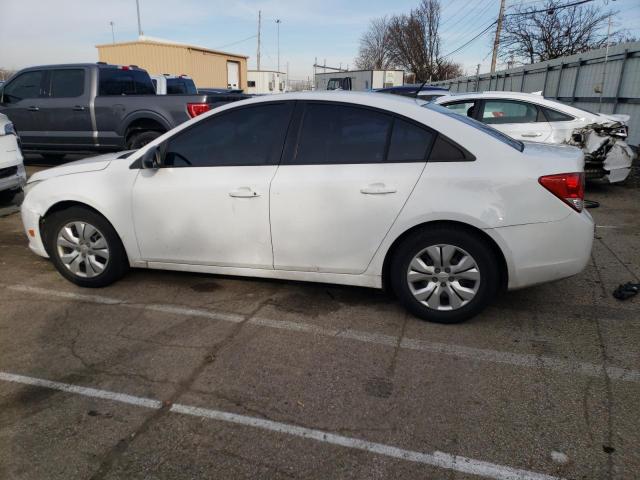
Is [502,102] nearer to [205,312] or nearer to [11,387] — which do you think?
[205,312]

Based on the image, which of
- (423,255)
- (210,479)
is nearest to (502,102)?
(423,255)

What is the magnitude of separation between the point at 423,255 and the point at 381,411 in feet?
4.10

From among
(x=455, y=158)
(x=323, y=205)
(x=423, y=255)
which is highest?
(x=455, y=158)

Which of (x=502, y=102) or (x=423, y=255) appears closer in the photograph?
(x=423, y=255)

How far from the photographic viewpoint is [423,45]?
60.9m

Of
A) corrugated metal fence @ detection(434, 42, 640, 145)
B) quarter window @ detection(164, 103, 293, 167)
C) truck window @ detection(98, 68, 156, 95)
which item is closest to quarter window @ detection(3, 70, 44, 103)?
truck window @ detection(98, 68, 156, 95)

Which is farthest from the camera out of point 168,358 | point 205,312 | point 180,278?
point 180,278

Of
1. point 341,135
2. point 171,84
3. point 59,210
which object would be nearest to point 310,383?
point 341,135

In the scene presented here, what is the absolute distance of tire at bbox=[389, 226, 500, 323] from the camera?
11.1 ft

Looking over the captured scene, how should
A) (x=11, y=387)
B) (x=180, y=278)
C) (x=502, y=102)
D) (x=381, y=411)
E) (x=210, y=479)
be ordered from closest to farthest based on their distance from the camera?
(x=210, y=479), (x=381, y=411), (x=11, y=387), (x=180, y=278), (x=502, y=102)

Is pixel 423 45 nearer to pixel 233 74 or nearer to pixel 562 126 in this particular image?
pixel 233 74

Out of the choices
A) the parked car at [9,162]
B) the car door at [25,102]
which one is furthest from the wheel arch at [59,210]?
the car door at [25,102]

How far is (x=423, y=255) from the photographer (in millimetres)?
3504

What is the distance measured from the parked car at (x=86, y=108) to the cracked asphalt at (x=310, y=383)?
5.04 meters
